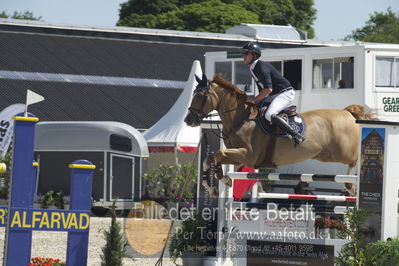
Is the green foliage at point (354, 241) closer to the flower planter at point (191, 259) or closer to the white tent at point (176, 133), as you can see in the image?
the flower planter at point (191, 259)

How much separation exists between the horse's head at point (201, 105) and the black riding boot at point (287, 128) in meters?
0.66

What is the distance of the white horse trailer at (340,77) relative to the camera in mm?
14336

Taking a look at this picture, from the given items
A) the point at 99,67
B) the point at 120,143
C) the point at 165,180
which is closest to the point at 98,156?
the point at 120,143


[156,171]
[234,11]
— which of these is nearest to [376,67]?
[156,171]

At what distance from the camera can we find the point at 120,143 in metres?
15.7

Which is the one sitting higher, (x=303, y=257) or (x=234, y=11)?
(x=234, y=11)

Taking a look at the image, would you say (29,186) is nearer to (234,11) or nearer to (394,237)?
(394,237)

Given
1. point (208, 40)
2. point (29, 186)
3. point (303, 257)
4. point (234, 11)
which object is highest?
point (234, 11)

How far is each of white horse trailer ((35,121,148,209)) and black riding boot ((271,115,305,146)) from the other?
8109 mm

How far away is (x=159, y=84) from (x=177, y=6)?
24.2 m

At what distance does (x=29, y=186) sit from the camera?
5859 mm

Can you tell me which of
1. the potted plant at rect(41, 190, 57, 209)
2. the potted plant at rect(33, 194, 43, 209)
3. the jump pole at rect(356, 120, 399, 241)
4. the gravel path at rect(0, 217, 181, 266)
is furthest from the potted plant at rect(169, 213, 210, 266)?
the potted plant at rect(33, 194, 43, 209)

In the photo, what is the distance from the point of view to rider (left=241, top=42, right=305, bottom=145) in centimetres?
771

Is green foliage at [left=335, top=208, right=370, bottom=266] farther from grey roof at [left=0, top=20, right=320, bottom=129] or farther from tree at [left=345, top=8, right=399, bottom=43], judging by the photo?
tree at [left=345, top=8, right=399, bottom=43]
